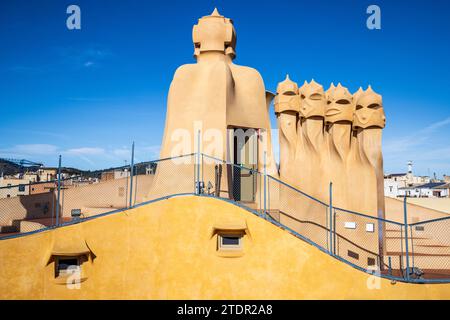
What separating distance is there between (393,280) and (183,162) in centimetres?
750

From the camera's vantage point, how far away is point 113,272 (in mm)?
9281

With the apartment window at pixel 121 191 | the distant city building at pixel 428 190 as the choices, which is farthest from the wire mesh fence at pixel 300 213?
the distant city building at pixel 428 190

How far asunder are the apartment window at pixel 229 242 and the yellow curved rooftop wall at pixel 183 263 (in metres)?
0.16

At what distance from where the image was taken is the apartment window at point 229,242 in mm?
9586

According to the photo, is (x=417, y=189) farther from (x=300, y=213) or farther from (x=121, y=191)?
(x=121, y=191)

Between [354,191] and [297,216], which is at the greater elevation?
[354,191]

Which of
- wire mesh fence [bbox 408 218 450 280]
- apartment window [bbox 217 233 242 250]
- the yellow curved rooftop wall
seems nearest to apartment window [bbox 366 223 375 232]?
wire mesh fence [bbox 408 218 450 280]

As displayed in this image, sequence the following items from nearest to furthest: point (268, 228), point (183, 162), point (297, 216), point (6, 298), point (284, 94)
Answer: point (6, 298) → point (268, 228) → point (183, 162) → point (297, 216) → point (284, 94)

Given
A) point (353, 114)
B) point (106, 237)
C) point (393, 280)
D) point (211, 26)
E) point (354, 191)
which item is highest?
point (211, 26)

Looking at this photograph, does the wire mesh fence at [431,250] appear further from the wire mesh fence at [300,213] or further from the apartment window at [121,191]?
the apartment window at [121,191]

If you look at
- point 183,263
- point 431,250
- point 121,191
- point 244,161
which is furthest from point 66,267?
point 431,250

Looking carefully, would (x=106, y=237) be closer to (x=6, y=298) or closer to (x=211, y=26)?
(x=6, y=298)
